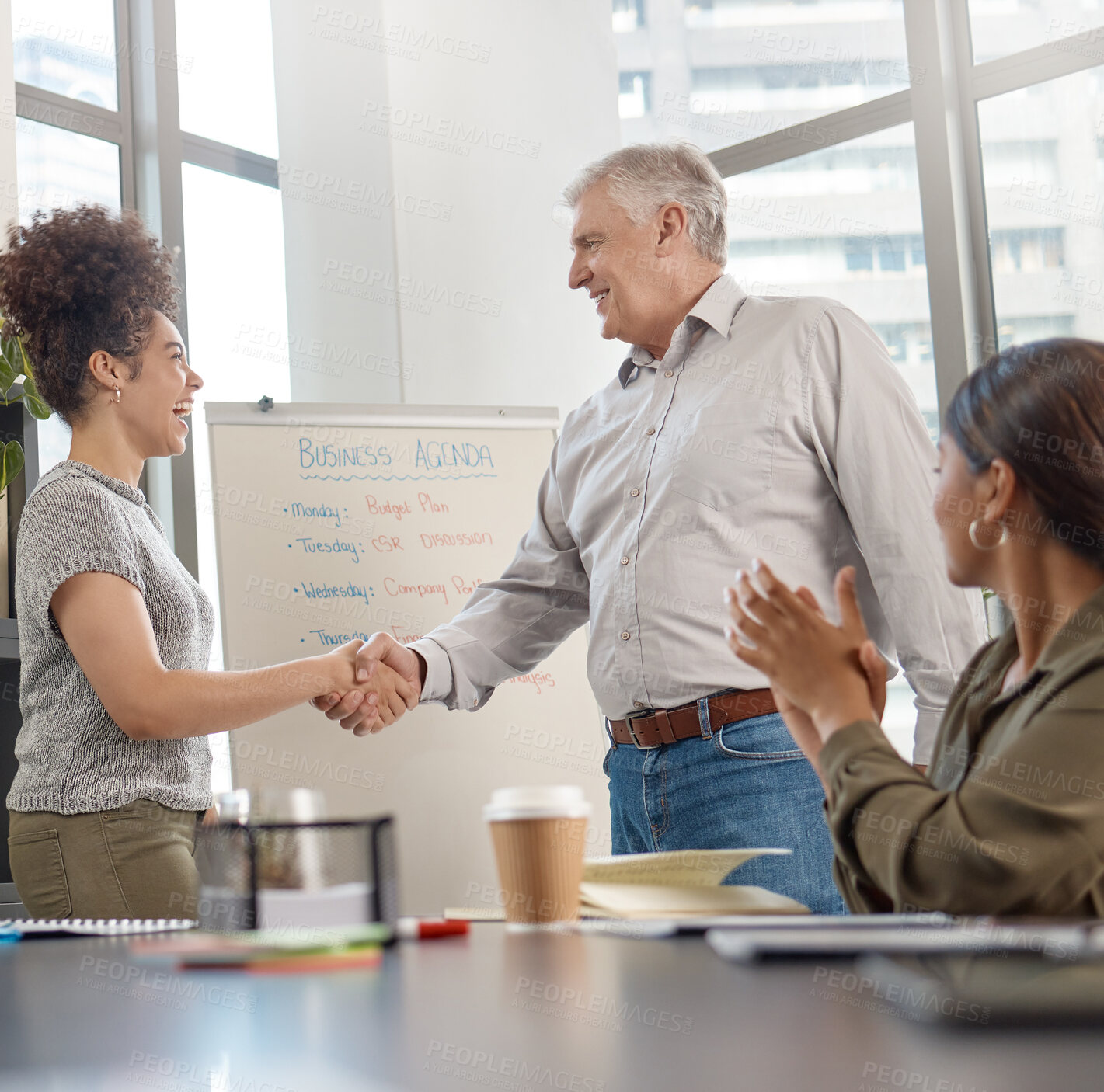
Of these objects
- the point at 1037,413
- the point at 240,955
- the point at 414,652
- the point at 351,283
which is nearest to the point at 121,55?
the point at 351,283

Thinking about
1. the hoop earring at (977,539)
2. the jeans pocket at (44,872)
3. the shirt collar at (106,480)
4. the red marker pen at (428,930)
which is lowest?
the jeans pocket at (44,872)

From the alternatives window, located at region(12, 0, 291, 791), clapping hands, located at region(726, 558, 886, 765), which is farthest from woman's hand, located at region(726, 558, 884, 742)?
window, located at region(12, 0, 291, 791)

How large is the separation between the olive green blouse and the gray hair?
4.46ft

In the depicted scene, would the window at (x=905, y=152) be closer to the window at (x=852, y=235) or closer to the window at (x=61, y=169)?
the window at (x=852, y=235)

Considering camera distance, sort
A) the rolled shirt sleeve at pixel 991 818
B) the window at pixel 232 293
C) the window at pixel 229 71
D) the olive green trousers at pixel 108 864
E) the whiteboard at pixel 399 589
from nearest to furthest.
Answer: the rolled shirt sleeve at pixel 991 818 → the olive green trousers at pixel 108 864 → the whiteboard at pixel 399 589 → the window at pixel 232 293 → the window at pixel 229 71

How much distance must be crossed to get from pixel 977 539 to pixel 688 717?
0.74m

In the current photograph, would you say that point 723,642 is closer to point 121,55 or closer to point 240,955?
point 240,955

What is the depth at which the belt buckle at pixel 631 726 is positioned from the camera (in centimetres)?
189

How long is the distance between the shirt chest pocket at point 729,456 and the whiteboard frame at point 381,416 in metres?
1.21

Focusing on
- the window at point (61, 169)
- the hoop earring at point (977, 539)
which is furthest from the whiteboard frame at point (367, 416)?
the hoop earring at point (977, 539)

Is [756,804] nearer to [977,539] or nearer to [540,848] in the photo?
[977,539]

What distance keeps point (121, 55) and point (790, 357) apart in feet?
9.63

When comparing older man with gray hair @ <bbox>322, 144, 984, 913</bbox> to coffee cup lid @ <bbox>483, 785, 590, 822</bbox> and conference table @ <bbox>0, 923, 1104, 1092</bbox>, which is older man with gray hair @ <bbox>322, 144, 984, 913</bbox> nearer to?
coffee cup lid @ <bbox>483, 785, 590, 822</bbox>

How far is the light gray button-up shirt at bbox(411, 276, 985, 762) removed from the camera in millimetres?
1808
